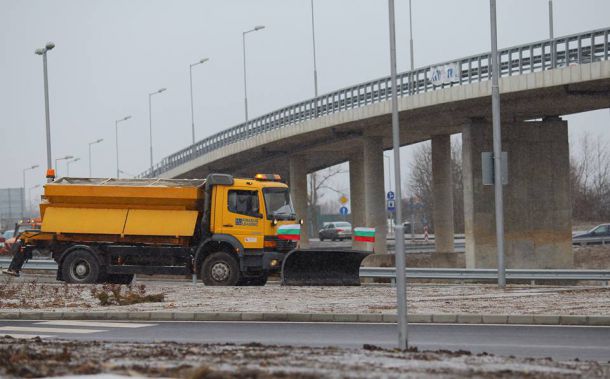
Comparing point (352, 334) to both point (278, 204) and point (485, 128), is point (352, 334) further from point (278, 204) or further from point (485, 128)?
point (485, 128)

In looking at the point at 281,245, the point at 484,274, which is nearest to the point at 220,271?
the point at 281,245

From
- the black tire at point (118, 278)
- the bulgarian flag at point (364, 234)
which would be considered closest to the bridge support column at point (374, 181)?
the black tire at point (118, 278)

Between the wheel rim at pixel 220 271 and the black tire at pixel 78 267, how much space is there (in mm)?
3049

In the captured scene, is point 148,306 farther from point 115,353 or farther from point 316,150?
point 316,150

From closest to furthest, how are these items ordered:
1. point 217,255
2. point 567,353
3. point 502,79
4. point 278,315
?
point 567,353 < point 278,315 < point 217,255 < point 502,79

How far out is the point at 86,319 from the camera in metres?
18.7

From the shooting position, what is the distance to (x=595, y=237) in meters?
57.6

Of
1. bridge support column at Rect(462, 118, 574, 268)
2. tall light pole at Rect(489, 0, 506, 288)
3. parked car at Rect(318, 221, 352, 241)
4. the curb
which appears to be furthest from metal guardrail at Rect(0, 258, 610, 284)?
parked car at Rect(318, 221, 352, 241)

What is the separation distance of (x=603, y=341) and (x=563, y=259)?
1119 inches

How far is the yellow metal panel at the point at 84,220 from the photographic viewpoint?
91.0ft

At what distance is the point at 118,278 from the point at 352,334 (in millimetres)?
14710

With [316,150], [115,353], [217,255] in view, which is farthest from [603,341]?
[316,150]

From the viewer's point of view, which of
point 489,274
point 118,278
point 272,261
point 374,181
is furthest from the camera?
point 374,181

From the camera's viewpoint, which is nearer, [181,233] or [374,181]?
[181,233]
